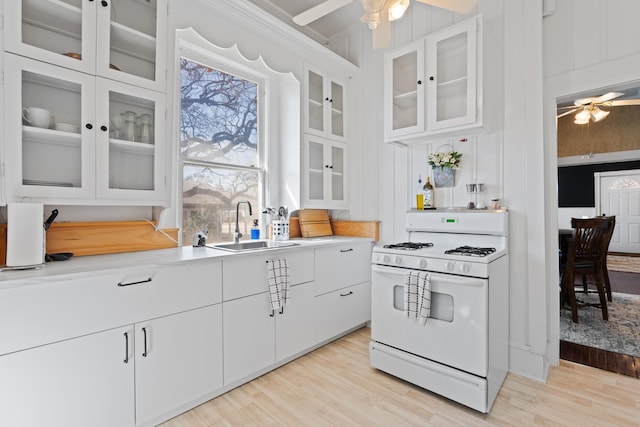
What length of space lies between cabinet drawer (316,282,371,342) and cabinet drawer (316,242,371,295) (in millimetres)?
67

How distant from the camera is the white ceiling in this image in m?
2.93

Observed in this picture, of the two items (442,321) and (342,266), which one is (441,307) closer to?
(442,321)

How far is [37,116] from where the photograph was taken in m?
1.60

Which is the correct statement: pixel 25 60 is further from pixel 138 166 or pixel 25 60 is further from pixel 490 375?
pixel 490 375

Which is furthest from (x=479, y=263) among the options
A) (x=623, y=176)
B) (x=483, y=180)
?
(x=623, y=176)

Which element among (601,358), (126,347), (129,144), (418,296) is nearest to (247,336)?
(126,347)

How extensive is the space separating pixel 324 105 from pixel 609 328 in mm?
3443

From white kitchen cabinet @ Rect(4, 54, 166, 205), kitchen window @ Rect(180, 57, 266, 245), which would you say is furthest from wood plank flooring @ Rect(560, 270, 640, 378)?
white kitchen cabinet @ Rect(4, 54, 166, 205)

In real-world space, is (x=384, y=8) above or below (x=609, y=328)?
above

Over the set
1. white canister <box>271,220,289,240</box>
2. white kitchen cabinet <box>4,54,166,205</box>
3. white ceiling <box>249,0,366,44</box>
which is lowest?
white canister <box>271,220,289,240</box>

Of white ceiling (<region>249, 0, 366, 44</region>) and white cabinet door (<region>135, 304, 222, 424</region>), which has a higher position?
white ceiling (<region>249, 0, 366, 44</region>)

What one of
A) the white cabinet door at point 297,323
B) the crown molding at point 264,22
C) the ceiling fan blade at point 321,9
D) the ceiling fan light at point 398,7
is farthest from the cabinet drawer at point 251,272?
the crown molding at point 264,22

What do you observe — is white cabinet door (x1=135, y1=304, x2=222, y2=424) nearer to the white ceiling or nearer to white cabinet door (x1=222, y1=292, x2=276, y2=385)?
white cabinet door (x1=222, y1=292, x2=276, y2=385)

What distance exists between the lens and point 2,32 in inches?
57.5
